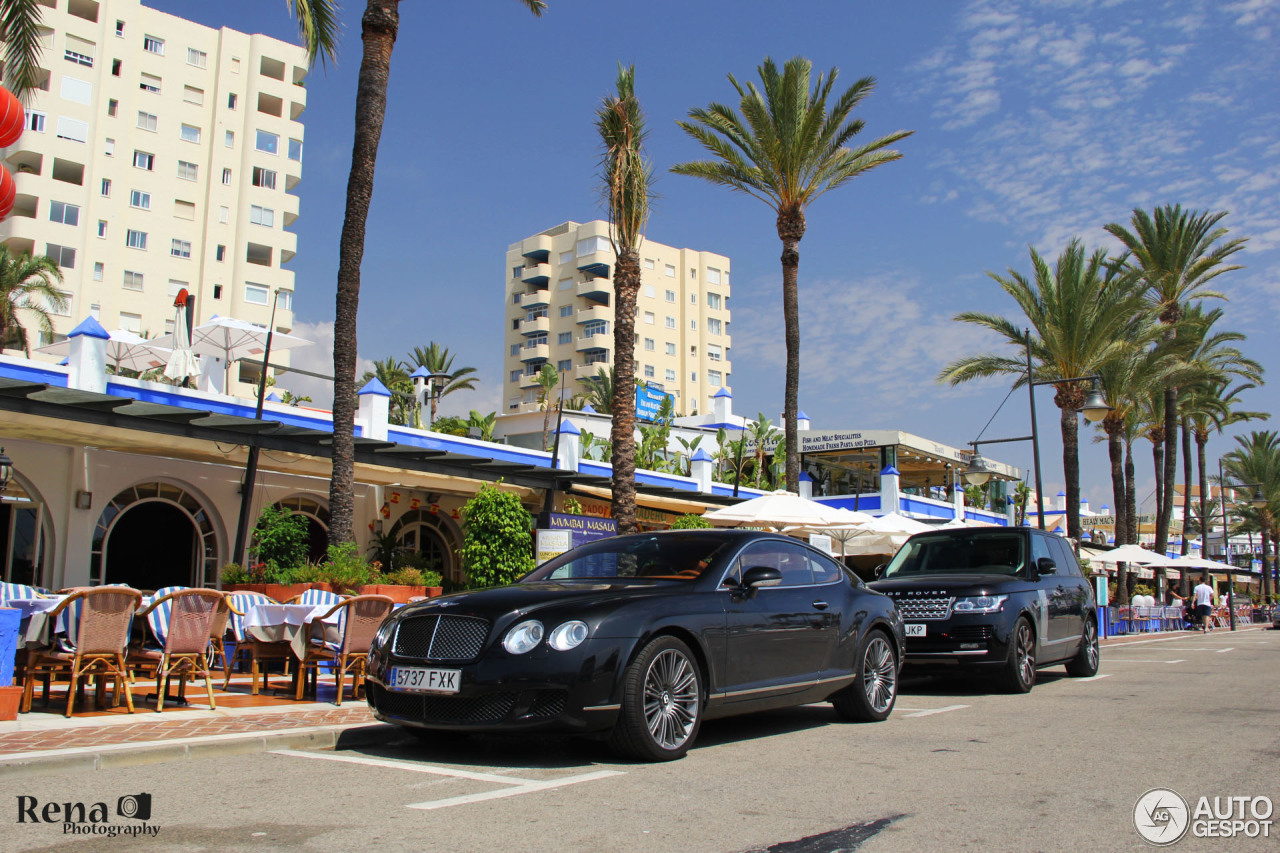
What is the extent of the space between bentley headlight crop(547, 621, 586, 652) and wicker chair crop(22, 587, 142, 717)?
11.9ft

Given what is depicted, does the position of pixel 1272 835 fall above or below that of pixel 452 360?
below

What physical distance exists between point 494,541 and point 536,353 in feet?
239

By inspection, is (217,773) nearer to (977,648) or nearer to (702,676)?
(702,676)

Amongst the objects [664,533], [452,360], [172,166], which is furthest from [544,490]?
[452,360]

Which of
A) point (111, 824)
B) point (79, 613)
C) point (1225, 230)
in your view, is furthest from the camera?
point (1225, 230)

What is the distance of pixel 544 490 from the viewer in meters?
21.6

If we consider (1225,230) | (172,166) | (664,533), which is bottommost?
(664,533)

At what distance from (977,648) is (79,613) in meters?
8.45

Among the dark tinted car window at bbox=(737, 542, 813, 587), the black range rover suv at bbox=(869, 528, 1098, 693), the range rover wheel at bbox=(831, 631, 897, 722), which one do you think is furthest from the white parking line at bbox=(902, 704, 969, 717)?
the dark tinted car window at bbox=(737, 542, 813, 587)

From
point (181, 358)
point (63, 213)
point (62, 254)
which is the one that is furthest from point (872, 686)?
point (63, 213)

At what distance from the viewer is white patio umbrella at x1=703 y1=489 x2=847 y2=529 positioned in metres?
16.3

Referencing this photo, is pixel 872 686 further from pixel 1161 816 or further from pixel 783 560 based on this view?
pixel 1161 816

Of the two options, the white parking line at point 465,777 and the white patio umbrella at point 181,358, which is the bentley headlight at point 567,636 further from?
the white patio umbrella at point 181,358

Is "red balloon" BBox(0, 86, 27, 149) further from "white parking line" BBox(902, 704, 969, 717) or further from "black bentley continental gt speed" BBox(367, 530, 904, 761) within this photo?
"white parking line" BBox(902, 704, 969, 717)
